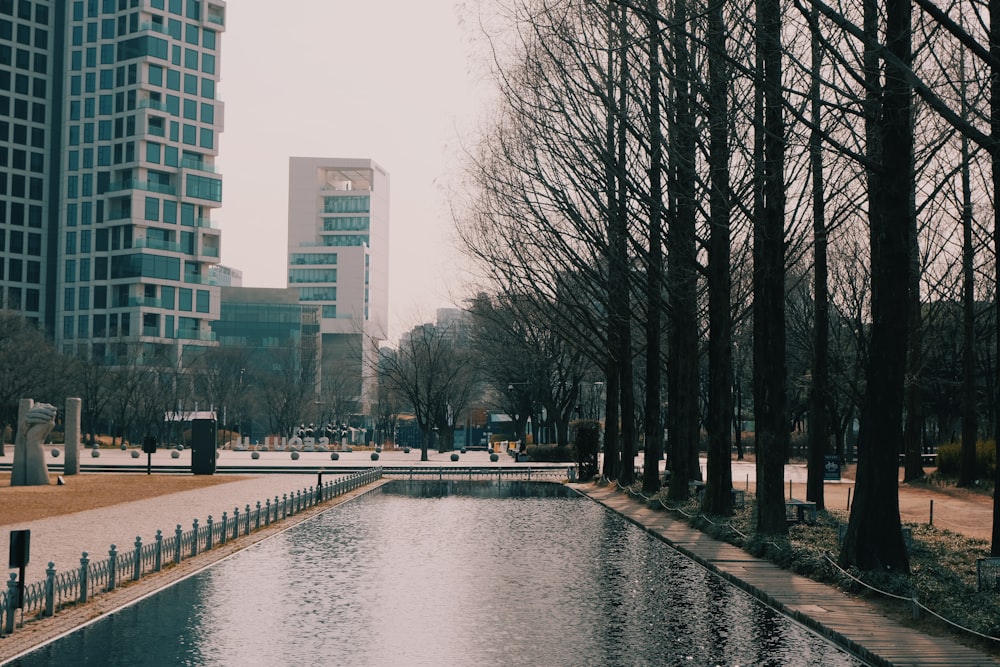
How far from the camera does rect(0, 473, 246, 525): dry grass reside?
3077cm

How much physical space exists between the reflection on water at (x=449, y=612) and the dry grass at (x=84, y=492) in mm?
10056

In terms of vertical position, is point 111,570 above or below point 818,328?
below

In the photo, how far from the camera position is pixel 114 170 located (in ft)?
416

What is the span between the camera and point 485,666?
1102 cm

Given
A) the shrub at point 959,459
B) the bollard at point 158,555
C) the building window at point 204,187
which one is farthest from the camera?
the building window at point 204,187

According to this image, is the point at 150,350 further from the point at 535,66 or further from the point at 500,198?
the point at 535,66

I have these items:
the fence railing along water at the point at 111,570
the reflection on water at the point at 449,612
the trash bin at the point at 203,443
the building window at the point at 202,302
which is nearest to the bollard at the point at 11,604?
the fence railing along water at the point at 111,570

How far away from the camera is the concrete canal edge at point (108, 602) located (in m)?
12.3

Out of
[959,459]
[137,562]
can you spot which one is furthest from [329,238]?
[137,562]

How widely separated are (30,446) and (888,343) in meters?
33.9

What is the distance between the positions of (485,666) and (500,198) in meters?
29.1

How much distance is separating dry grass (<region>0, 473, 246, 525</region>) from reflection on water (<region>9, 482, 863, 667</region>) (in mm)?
10056

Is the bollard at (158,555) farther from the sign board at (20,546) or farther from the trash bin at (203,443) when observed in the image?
the trash bin at (203,443)

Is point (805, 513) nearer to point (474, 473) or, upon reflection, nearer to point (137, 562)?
point (137, 562)
